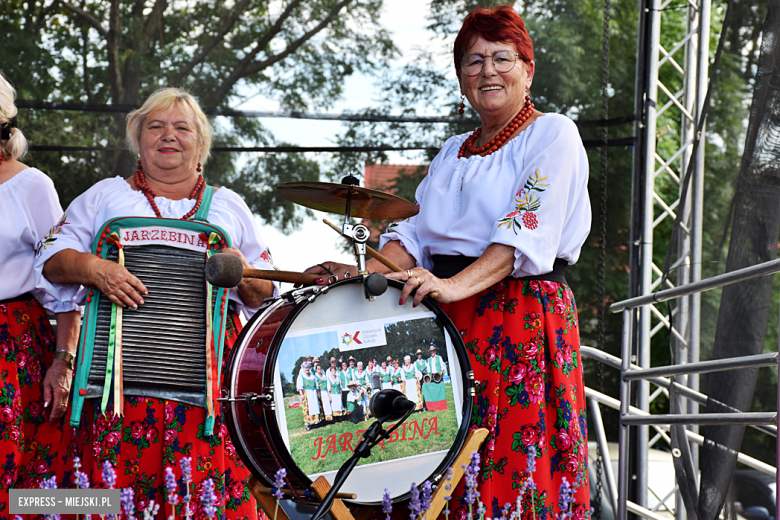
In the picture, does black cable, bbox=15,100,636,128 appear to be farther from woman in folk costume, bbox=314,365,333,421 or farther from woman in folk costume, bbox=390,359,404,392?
woman in folk costume, bbox=314,365,333,421

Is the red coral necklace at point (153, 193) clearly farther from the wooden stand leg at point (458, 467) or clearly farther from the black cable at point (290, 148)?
the black cable at point (290, 148)

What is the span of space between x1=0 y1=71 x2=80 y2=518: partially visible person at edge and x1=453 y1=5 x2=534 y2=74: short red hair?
59.0 inches

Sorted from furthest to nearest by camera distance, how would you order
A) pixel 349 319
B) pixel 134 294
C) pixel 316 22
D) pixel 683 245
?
1. pixel 316 22
2. pixel 683 245
3. pixel 134 294
4. pixel 349 319

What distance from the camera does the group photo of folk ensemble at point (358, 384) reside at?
1537 mm

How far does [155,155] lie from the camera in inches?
102

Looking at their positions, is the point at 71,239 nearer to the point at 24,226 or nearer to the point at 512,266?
the point at 24,226

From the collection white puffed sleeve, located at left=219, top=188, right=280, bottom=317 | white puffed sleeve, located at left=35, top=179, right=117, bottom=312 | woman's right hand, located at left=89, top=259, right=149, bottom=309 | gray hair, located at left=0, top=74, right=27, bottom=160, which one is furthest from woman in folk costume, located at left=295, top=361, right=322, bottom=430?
gray hair, located at left=0, top=74, right=27, bottom=160

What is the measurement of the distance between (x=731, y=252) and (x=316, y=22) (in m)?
4.91

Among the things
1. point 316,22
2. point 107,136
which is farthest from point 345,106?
point 107,136

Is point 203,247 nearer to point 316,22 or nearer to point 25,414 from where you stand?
point 25,414

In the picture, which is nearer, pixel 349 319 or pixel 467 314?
pixel 349 319

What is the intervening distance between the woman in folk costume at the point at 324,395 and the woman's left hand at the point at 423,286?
0.84 feet

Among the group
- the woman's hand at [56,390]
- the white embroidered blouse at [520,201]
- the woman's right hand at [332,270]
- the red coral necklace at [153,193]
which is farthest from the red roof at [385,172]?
the woman's right hand at [332,270]

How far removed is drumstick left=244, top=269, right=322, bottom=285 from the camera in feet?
5.14
